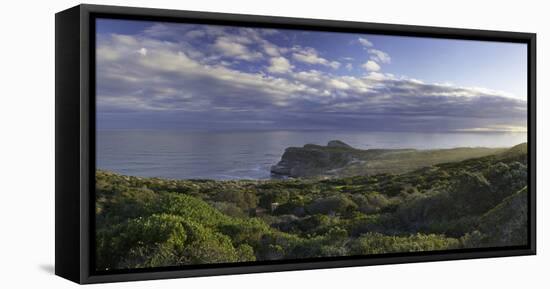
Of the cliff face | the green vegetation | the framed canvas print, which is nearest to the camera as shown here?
the framed canvas print

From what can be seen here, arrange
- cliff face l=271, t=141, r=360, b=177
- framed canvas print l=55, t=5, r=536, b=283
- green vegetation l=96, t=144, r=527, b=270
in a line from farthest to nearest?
1. cliff face l=271, t=141, r=360, b=177
2. green vegetation l=96, t=144, r=527, b=270
3. framed canvas print l=55, t=5, r=536, b=283

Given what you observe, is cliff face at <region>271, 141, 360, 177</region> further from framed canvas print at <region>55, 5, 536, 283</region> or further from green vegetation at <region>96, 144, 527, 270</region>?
green vegetation at <region>96, 144, 527, 270</region>

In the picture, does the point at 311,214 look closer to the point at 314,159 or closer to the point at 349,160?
the point at 314,159

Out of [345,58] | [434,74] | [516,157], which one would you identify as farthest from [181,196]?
[516,157]

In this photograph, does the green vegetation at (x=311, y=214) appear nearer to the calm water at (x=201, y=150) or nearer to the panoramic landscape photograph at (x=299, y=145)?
the panoramic landscape photograph at (x=299, y=145)

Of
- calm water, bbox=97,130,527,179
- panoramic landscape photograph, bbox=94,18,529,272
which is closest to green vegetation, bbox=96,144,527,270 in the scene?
panoramic landscape photograph, bbox=94,18,529,272

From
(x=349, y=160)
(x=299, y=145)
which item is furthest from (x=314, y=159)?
(x=349, y=160)
